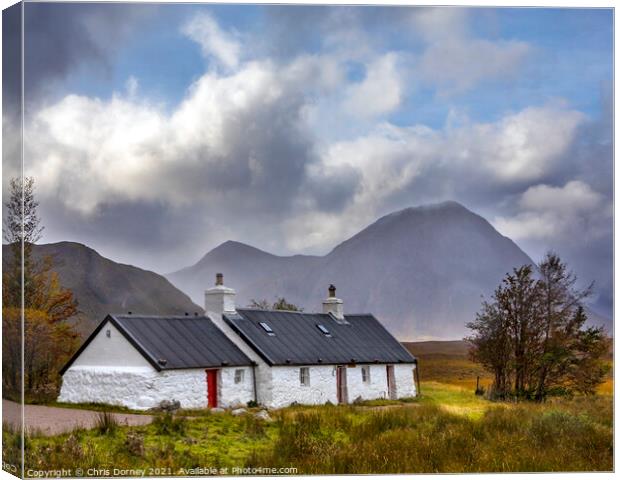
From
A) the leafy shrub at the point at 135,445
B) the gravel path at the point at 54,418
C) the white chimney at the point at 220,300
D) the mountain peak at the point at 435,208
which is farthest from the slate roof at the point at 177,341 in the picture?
the mountain peak at the point at 435,208

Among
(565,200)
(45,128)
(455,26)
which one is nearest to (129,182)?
(45,128)

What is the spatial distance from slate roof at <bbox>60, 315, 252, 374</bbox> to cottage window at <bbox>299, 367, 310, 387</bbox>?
117 centimetres

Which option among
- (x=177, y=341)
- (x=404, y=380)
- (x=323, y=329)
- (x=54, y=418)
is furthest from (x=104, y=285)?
(x=404, y=380)

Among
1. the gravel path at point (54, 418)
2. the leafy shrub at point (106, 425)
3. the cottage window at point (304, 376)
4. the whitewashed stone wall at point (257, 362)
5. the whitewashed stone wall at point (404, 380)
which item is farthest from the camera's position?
the cottage window at point (304, 376)

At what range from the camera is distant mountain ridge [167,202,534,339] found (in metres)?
19.7

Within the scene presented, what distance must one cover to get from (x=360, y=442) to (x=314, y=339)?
8404 millimetres

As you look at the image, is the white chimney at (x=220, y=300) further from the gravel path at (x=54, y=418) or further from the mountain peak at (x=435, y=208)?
the mountain peak at (x=435, y=208)

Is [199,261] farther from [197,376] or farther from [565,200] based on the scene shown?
[565,200]

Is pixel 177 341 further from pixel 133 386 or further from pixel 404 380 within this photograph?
pixel 404 380

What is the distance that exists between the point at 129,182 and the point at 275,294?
6738 mm

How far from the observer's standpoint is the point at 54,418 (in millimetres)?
18219

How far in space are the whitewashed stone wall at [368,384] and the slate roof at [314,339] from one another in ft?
0.79

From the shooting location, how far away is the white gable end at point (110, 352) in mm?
21578

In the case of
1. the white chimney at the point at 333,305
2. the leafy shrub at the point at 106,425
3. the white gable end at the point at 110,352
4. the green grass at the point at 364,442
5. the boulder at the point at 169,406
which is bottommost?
the green grass at the point at 364,442
